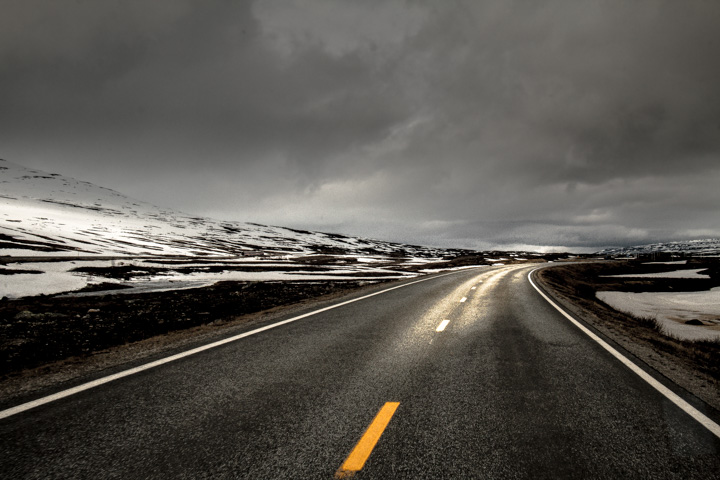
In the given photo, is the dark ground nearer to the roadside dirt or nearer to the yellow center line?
the roadside dirt

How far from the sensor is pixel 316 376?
512 centimetres

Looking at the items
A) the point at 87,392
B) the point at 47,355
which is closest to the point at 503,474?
the point at 87,392

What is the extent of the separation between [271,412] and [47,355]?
577cm

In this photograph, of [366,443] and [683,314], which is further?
[683,314]

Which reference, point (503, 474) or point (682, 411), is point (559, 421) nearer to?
point (503, 474)

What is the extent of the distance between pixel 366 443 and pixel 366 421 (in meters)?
0.44

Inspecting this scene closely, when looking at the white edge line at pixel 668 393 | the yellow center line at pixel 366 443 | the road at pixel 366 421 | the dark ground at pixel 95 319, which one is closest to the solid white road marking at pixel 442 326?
the road at pixel 366 421

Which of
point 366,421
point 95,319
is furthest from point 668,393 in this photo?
point 95,319

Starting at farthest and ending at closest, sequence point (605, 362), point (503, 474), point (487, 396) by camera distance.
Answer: point (605, 362) → point (487, 396) → point (503, 474)

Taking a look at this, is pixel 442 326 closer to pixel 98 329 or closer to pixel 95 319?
pixel 98 329

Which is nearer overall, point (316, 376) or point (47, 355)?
point (316, 376)

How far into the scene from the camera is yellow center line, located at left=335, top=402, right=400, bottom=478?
2.87 m

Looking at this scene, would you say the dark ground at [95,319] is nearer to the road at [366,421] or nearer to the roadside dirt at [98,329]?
the roadside dirt at [98,329]

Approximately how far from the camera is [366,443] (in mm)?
3264
